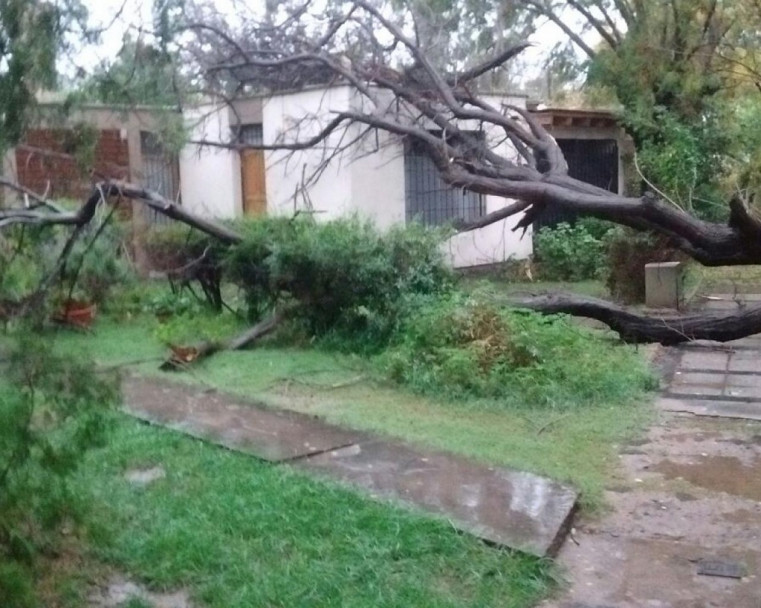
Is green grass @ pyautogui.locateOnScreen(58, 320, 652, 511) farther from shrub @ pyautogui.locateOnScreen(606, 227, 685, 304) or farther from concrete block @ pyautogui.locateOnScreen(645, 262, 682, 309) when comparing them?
shrub @ pyautogui.locateOnScreen(606, 227, 685, 304)

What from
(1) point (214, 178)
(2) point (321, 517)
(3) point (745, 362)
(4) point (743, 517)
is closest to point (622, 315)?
(4) point (743, 517)

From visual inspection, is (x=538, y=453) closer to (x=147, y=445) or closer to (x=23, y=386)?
(x=147, y=445)

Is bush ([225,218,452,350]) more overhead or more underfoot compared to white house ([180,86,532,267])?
more underfoot

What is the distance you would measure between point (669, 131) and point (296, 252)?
7217mm

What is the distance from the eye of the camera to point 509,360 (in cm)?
828

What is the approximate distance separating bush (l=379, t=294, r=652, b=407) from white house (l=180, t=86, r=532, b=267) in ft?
14.7

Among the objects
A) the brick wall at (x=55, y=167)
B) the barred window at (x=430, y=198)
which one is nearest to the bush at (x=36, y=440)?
the brick wall at (x=55, y=167)

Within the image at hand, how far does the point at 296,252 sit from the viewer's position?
9836 millimetres

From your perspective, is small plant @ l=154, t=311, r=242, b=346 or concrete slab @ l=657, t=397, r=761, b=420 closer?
concrete slab @ l=657, t=397, r=761, b=420

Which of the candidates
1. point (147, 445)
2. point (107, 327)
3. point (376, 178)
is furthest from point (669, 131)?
point (147, 445)

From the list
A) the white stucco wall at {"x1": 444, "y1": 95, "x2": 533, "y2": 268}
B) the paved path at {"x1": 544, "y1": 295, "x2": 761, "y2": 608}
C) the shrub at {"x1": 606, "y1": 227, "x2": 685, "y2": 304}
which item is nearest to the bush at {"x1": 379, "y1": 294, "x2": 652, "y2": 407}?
the paved path at {"x1": 544, "y1": 295, "x2": 761, "y2": 608}

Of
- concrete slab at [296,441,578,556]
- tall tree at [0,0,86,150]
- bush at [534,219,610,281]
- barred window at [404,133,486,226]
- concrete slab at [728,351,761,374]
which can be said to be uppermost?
tall tree at [0,0,86,150]

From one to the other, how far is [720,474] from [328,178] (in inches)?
364

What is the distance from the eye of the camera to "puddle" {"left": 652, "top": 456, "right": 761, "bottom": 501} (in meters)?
5.95
